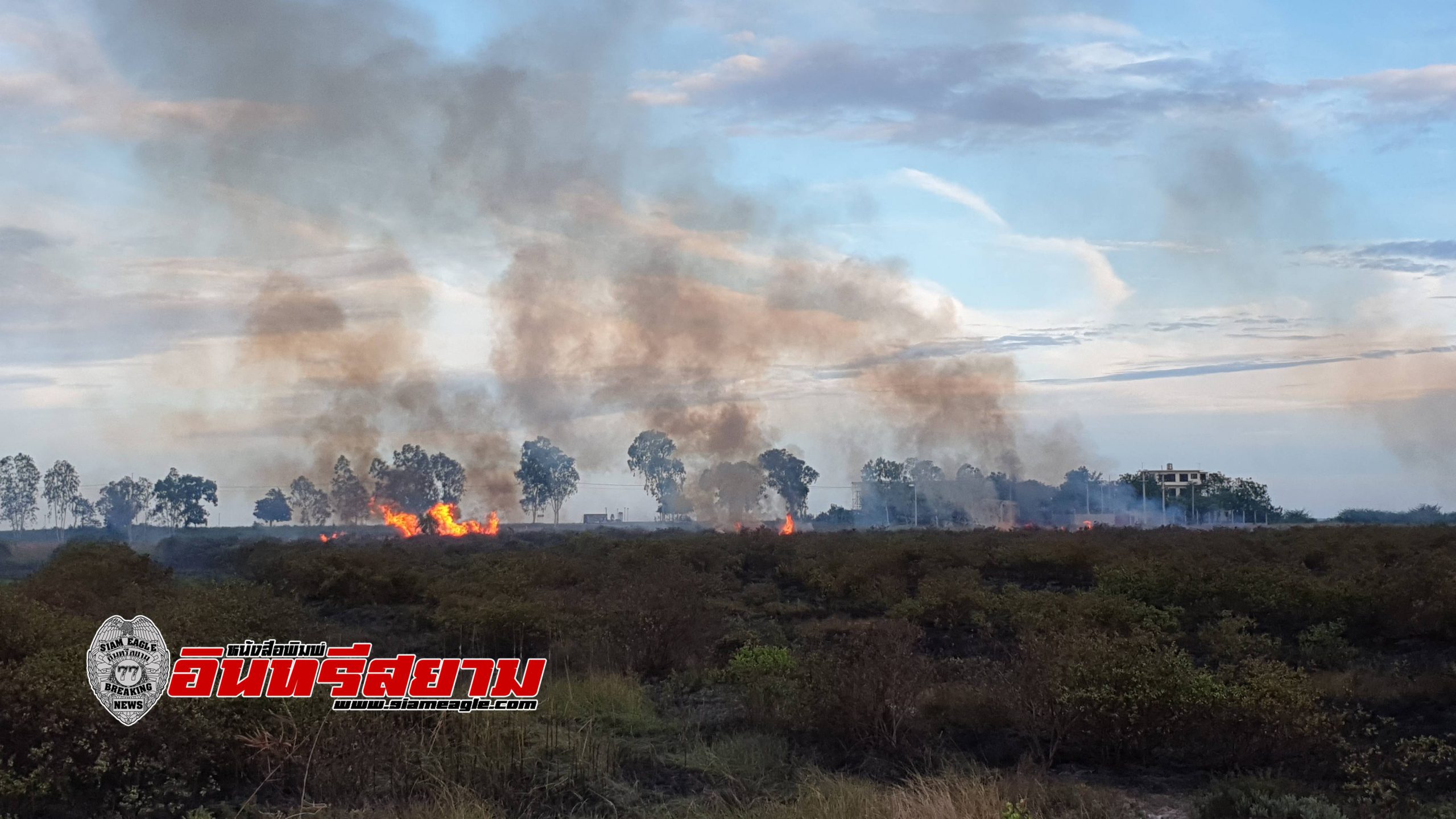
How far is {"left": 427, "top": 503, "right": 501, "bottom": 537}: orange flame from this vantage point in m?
79.5

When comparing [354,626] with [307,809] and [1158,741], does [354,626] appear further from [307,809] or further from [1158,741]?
[1158,741]

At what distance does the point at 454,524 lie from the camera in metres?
82.4

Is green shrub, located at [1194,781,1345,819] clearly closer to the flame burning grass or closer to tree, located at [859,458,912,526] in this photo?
the flame burning grass

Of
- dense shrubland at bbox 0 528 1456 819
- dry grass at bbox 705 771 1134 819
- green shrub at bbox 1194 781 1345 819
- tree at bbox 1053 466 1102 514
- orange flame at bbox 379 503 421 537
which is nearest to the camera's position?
dry grass at bbox 705 771 1134 819

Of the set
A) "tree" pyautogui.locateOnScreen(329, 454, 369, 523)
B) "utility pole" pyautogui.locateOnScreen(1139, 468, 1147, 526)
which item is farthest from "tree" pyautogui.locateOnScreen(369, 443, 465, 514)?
"utility pole" pyautogui.locateOnScreen(1139, 468, 1147, 526)

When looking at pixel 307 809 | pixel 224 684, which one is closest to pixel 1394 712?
pixel 307 809

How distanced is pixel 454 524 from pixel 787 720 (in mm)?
74789

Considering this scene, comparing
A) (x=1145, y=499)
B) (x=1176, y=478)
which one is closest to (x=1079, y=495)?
(x=1145, y=499)

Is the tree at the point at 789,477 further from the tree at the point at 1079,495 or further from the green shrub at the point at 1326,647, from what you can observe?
the green shrub at the point at 1326,647

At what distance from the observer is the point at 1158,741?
415 inches

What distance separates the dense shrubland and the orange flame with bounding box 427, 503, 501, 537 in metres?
60.6

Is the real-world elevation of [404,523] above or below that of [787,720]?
above

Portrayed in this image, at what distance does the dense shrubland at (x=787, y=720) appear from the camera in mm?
8445

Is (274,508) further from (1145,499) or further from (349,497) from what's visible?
(1145,499)
